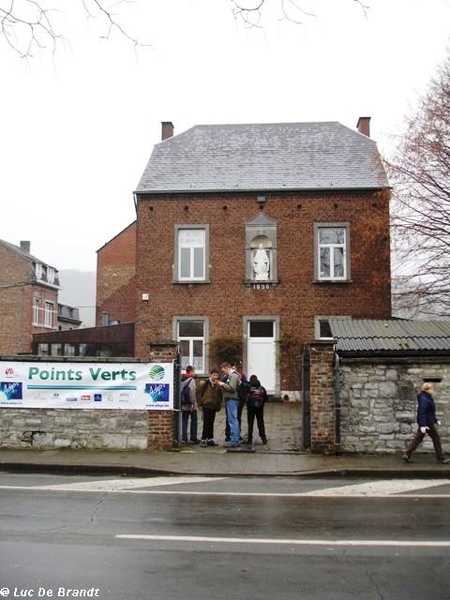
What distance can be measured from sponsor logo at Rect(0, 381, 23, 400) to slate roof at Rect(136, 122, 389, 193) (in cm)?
1242

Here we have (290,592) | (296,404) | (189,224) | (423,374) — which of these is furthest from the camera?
(189,224)

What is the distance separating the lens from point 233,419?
13.2 m

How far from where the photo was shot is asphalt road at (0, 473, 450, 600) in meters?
5.04

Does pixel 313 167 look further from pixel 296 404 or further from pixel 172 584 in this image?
pixel 172 584

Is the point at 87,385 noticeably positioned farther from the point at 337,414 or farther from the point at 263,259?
the point at 263,259

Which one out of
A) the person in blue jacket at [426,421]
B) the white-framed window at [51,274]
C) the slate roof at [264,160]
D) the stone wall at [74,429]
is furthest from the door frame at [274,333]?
the white-framed window at [51,274]

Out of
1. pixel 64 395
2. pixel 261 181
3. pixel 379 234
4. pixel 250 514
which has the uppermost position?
pixel 261 181

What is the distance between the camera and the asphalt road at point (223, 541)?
198 inches

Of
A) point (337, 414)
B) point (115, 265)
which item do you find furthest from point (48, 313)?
point (337, 414)

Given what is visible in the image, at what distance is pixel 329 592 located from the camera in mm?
4961

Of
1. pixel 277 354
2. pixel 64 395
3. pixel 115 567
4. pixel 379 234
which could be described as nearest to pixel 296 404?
pixel 277 354

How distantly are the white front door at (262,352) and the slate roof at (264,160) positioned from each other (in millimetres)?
5229

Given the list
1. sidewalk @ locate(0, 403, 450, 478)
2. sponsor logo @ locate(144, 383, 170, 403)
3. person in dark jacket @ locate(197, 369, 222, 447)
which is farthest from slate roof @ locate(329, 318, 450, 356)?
sponsor logo @ locate(144, 383, 170, 403)

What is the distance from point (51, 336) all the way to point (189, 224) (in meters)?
9.16
